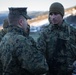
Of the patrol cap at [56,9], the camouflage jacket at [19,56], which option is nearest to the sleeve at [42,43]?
the patrol cap at [56,9]

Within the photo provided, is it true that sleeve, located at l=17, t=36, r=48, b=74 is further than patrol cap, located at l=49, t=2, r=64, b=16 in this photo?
No

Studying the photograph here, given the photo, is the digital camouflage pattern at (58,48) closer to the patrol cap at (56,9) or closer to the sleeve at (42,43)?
Answer: the sleeve at (42,43)

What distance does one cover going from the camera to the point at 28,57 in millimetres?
2963

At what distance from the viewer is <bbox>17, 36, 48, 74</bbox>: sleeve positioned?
9.71 feet

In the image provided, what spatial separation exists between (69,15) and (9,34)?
759cm

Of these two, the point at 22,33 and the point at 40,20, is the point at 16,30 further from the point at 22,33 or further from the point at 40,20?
the point at 40,20

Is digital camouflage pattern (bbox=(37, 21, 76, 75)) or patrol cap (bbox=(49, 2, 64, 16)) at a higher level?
patrol cap (bbox=(49, 2, 64, 16))

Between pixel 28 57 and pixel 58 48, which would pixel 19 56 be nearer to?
pixel 28 57

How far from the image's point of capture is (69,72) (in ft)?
14.0

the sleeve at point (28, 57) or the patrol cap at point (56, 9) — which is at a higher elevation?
the patrol cap at point (56, 9)

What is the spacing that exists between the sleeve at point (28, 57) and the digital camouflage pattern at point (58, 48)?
1135mm

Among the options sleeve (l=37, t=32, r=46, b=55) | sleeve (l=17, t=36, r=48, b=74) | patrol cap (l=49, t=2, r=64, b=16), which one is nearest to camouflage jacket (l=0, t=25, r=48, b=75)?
sleeve (l=17, t=36, r=48, b=74)

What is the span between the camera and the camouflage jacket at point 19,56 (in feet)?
9.73

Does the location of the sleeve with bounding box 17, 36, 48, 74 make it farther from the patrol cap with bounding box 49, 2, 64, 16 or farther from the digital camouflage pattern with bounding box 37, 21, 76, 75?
the patrol cap with bounding box 49, 2, 64, 16
